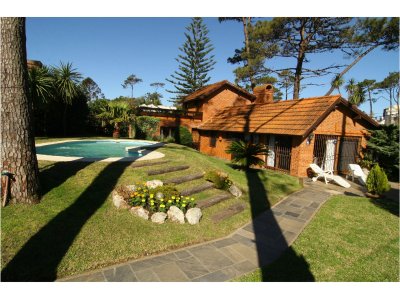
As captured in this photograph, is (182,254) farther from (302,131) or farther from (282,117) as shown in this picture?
(282,117)

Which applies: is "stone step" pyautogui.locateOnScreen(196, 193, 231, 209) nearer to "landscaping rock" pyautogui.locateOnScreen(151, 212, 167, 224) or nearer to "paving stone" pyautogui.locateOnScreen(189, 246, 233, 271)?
"landscaping rock" pyautogui.locateOnScreen(151, 212, 167, 224)

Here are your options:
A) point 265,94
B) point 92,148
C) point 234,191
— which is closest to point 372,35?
point 265,94

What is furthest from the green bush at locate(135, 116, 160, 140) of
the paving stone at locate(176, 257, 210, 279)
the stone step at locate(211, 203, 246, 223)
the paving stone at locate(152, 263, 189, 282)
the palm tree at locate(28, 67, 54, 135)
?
the paving stone at locate(152, 263, 189, 282)

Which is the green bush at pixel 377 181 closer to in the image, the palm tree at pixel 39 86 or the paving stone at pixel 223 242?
the paving stone at pixel 223 242

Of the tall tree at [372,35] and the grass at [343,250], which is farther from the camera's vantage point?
the tall tree at [372,35]

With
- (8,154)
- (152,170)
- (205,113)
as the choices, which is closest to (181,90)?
(205,113)

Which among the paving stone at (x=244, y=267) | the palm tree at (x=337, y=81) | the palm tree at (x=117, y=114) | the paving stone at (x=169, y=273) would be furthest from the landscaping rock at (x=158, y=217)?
the palm tree at (x=337, y=81)

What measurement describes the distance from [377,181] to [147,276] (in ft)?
30.7

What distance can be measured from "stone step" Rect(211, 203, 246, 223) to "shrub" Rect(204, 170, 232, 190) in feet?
3.38

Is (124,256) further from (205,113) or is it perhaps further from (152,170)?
(205,113)

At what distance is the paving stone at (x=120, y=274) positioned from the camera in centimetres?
385

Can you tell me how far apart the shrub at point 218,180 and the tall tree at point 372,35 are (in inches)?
676

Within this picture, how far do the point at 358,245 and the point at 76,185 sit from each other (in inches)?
293
